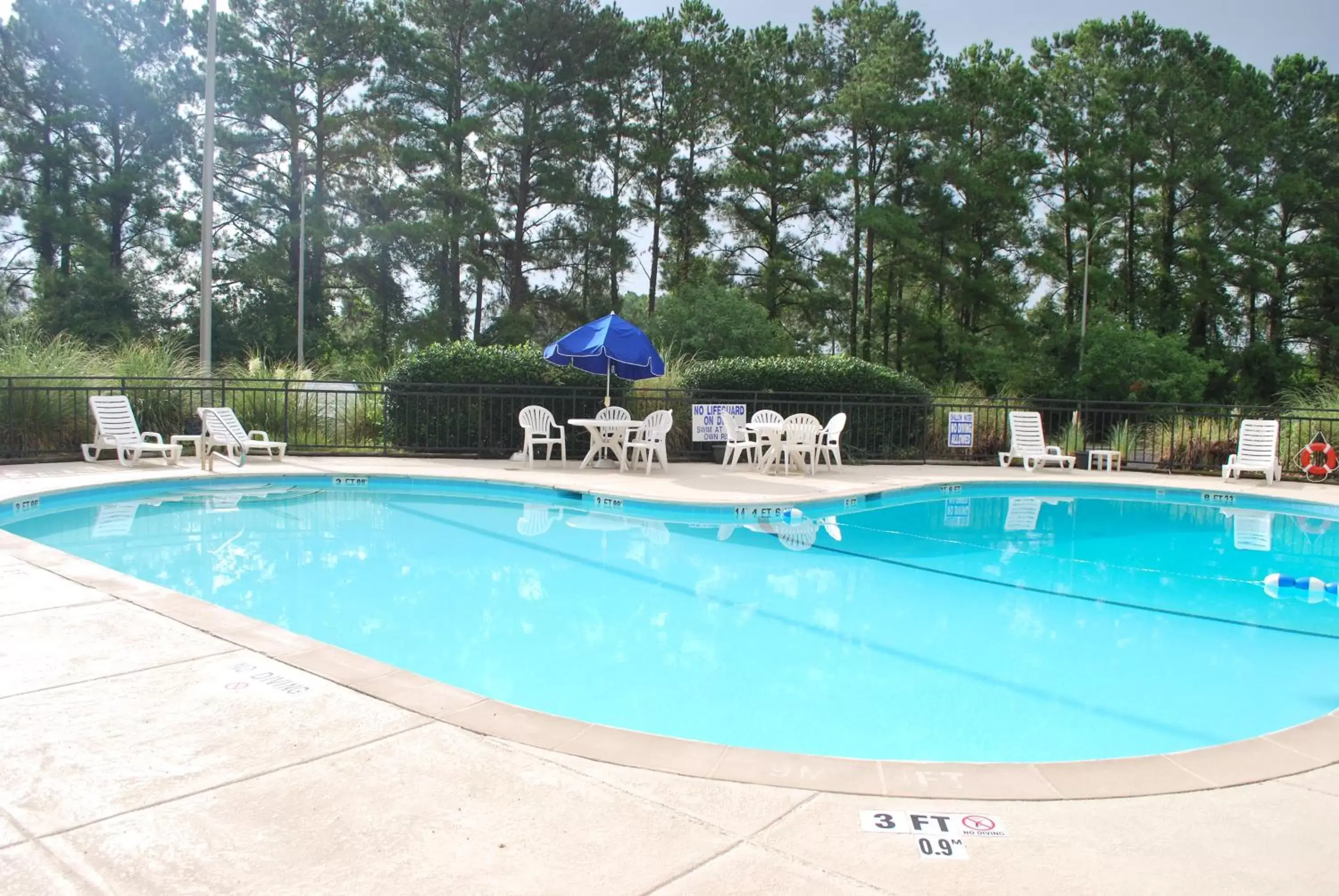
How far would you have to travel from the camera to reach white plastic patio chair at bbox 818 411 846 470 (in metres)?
12.2

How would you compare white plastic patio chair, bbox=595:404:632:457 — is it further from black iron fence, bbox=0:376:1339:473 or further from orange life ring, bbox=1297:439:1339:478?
orange life ring, bbox=1297:439:1339:478

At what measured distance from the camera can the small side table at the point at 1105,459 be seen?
44.6 ft

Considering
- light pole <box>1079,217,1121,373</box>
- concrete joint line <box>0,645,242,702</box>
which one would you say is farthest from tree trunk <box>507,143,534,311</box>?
concrete joint line <box>0,645,242,702</box>

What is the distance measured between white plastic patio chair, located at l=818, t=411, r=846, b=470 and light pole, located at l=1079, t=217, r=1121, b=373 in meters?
14.7

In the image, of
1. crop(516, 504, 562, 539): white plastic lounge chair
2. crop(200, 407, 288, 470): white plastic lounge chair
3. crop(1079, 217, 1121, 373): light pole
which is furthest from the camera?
crop(1079, 217, 1121, 373): light pole

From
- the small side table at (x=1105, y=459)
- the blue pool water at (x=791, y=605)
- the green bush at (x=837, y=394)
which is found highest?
the green bush at (x=837, y=394)

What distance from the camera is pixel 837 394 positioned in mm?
13727

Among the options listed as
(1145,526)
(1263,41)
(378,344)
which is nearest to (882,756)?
(1145,526)

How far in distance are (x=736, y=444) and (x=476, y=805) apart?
1027cm

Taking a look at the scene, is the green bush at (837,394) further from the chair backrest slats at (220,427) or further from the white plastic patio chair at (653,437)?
the chair backrest slats at (220,427)

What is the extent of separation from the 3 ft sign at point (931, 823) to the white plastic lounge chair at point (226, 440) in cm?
1005

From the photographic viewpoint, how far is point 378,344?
28797 millimetres

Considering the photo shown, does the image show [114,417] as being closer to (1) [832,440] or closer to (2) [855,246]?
(1) [832,440]

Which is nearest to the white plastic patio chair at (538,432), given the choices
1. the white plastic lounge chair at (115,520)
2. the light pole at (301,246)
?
the white plastic lounge chair at (115,520)
